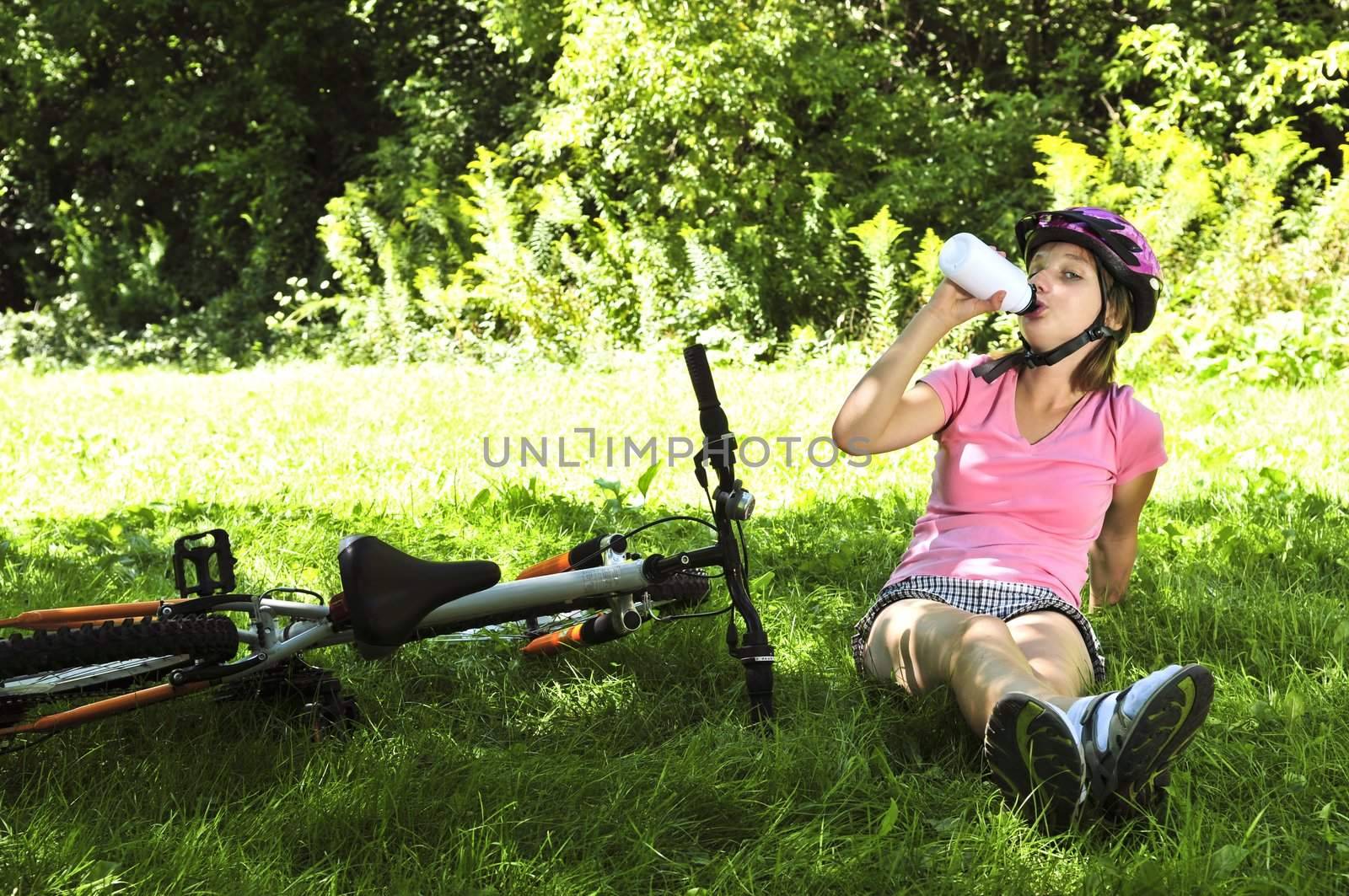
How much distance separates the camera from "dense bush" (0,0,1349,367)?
9.54m

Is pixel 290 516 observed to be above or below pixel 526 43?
below

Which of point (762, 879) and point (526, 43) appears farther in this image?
point (526, 43)

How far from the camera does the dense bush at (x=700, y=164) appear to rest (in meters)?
9.54

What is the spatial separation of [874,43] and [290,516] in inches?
335

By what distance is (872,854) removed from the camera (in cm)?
223

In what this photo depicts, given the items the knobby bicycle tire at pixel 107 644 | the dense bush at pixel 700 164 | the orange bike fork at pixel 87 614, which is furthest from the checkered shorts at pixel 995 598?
the dense bush at pixel 700 164

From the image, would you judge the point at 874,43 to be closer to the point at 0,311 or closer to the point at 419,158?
the point at 419,158

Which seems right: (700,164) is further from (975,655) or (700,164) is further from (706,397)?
(975,655)

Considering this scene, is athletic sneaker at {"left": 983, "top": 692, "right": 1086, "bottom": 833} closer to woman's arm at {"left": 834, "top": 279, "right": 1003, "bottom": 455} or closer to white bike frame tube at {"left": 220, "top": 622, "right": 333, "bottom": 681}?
woman's arm at {"left": 834, "top": 279, "right": 1003, "bottom": 455}

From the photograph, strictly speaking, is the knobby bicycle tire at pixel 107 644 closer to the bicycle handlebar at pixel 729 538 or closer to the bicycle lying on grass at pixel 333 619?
the bicycle lying on grass at pixel 333 619

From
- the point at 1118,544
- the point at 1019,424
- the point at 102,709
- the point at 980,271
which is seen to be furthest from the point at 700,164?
the point at 102,709

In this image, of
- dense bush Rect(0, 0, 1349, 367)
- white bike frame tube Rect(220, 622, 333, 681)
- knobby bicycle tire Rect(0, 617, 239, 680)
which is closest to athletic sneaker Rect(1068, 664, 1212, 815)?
white bike frame tube Rect(220, 622, 333, 681)

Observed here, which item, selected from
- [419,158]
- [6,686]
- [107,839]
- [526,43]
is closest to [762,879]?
[107,839]

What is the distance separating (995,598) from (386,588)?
134 cm
